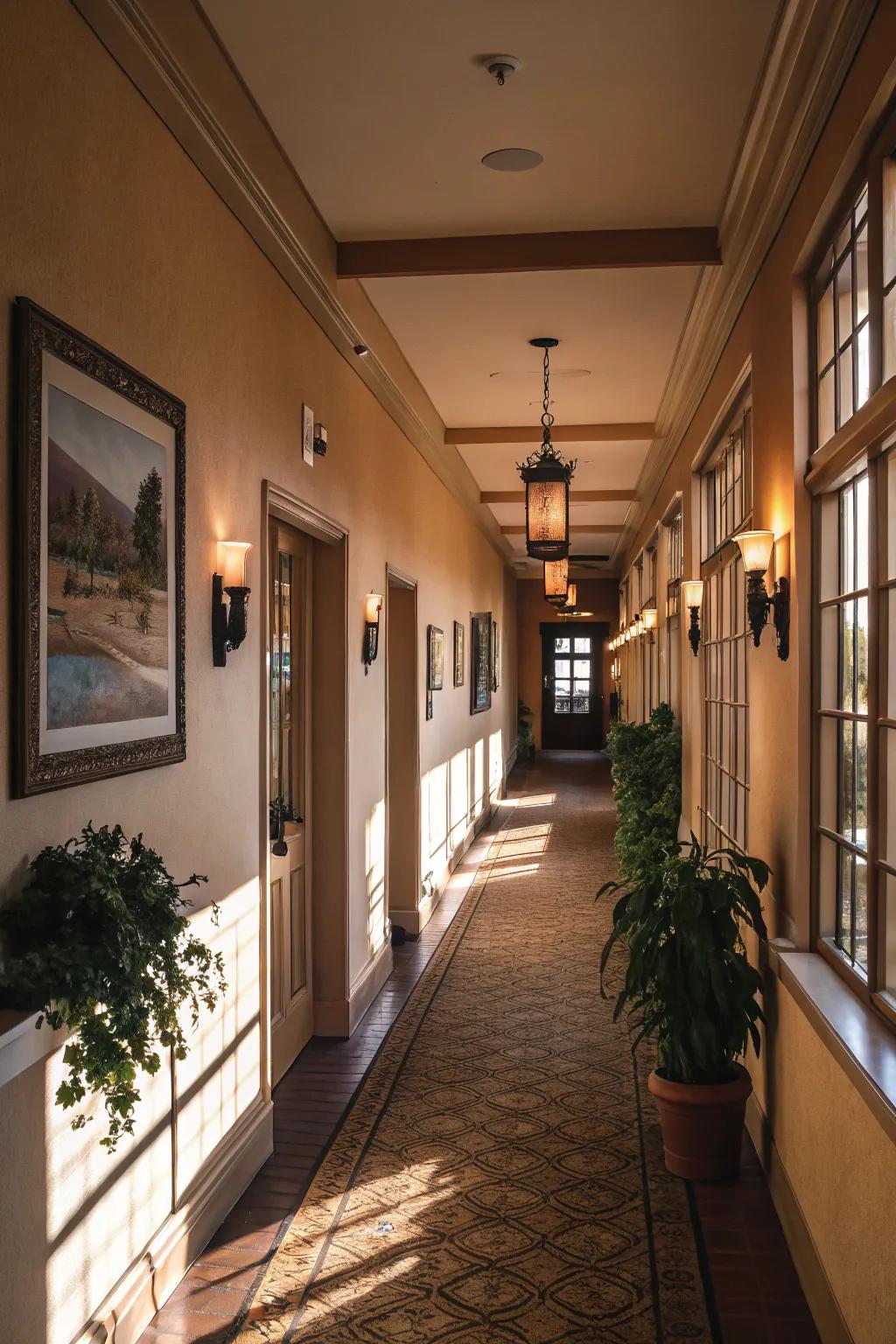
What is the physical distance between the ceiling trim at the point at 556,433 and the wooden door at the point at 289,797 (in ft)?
11.9

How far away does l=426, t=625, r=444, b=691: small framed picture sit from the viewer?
8086mm

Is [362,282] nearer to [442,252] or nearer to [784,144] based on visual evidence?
[442,252]

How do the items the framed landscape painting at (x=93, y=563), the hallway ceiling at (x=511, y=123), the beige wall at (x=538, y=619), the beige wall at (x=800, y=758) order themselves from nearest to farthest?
the framed landscape painting at (x=93, y=563), the beige wall at (x=800, y=758), the hallway ceiling at (x=511, y=123), the beige wall at (x=538, y=619)

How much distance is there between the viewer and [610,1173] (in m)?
3.82

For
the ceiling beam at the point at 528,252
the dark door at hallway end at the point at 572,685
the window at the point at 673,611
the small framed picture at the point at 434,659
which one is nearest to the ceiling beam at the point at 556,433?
the window at the point at 673,611

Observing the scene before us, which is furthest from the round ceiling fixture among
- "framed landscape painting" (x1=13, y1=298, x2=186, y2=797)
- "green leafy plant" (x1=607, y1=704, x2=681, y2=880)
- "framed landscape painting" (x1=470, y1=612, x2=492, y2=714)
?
"framed landscape painting" (x1=470, y1=612, x2=492, y2=714)

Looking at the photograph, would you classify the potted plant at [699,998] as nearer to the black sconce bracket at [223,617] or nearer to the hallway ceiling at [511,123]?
the black sconce bracket at [223,617]

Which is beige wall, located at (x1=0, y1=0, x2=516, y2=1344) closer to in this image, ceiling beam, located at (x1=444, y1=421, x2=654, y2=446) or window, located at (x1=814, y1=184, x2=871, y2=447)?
window, located at (x1=814, y1=184, x2=871, y2=447)

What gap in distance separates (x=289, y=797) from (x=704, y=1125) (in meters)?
2.28

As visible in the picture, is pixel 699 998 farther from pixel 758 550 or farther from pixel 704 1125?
pixel 758 550

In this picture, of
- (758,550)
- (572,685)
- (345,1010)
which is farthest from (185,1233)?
(572,685)

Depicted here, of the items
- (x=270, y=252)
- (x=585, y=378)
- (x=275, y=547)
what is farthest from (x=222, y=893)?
(x=585, y=378)

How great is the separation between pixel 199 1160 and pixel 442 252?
12.1ft

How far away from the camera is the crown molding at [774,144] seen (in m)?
2.71
